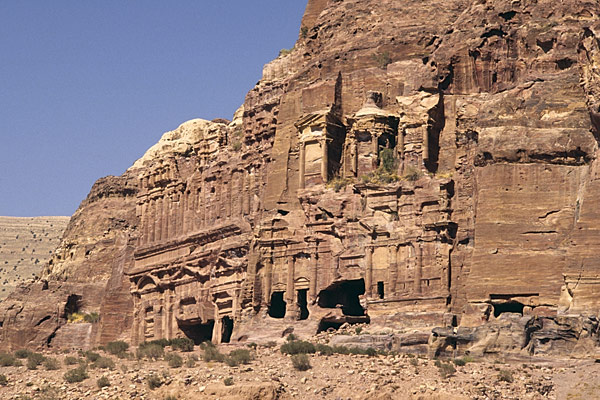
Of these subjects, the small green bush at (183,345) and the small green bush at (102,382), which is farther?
the small green bush at (183,345)

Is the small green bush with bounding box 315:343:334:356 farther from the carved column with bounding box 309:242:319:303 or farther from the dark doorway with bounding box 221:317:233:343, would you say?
the dark doorway with bounding box 221:317:233:343

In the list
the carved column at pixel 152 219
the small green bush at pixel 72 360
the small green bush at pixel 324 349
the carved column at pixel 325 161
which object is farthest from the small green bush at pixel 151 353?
the carved column at pixel 152 219

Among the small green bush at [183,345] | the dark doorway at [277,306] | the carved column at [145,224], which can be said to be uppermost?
the carved column at [145,224]

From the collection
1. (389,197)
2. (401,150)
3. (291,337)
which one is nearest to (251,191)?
(401,150)

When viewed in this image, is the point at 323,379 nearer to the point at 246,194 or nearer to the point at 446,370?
the point at 446,370

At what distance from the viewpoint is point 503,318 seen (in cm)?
6312

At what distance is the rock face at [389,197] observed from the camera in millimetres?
64688

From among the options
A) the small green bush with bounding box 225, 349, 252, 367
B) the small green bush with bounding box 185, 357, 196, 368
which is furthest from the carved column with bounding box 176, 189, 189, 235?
the small green bush with bounding box 185, 357, 196, 368

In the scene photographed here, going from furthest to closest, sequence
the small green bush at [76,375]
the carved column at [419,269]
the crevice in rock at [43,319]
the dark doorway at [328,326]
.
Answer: the crevice in rock at [43,319] → the dark doorway at [328,326] → the carved column at [419,269] → the small green bush at [76,375]

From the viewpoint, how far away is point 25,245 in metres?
149

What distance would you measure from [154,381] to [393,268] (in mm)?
15129

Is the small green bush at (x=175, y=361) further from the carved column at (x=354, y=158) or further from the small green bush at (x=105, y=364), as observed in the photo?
the carved column at (x=354, y=158)

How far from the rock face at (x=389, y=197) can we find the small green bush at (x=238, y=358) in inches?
247

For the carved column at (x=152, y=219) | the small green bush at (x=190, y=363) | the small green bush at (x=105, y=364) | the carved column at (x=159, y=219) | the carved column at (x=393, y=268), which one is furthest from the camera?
the carved column at (x=152, y=219)
